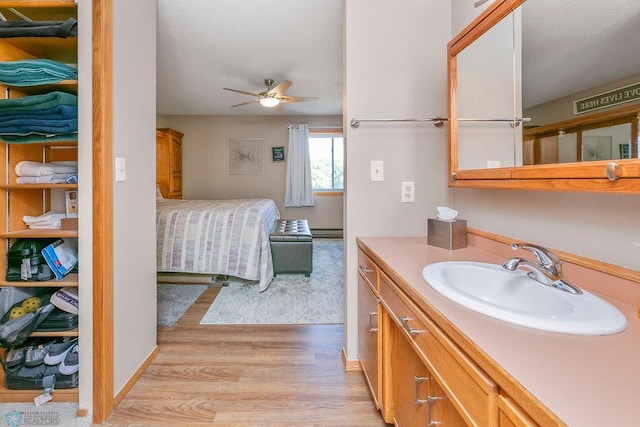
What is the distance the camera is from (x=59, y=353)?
153 cm

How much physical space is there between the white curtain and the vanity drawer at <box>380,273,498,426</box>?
17.7 feet

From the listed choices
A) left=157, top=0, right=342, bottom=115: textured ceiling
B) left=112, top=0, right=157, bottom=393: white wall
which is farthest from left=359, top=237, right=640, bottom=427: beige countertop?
left=157, top=0, right=342, bottom=115: textured ceiling

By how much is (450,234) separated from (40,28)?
7.18 feet

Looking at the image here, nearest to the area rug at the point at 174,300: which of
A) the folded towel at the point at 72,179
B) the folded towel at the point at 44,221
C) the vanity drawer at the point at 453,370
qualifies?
the folded towel at the point at 44,221

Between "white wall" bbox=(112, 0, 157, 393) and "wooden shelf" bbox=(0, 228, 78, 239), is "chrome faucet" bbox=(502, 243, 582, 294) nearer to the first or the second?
"white wall" bbox=(112, 0, 157, 393)

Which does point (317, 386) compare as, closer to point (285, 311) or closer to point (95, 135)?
point (285, 311)

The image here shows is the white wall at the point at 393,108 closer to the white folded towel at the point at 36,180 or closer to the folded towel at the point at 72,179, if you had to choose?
the folded towel at the point at 72,179

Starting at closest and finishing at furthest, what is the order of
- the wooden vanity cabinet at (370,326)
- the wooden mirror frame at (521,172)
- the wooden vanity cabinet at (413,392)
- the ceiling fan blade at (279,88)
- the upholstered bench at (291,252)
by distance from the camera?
the wooden mirror frame at (521,172) → the wooden vanity cabinet at (413,392) → the wooden vanity cabinet at (370,326) → the upholstered bench at (291,252) → the ceiling fan blade at (279,88)

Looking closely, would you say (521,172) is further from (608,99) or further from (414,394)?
(414,394)

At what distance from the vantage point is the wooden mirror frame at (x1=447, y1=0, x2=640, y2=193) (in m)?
0.72

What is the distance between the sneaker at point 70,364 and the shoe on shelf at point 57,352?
0.08ft

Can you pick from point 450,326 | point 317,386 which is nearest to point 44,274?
point 317,386

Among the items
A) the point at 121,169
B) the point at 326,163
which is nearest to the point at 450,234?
the point at 121,169

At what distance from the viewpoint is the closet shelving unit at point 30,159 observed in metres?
1.47
